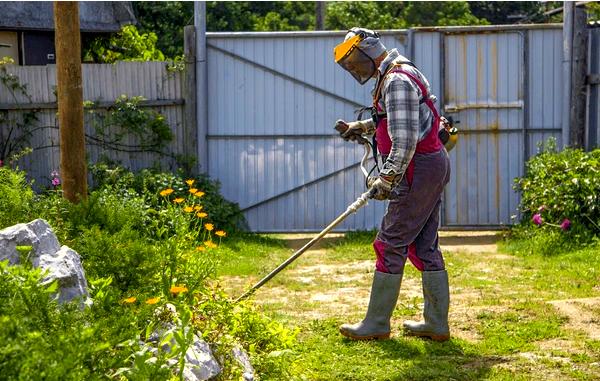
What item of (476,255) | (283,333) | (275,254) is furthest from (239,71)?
(283,333)

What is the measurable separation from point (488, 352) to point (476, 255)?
440 cm

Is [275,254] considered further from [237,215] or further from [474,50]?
[474,50]

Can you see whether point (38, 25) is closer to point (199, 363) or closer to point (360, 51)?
point (360, 51)

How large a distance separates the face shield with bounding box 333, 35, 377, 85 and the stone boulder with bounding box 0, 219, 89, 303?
7.22ft

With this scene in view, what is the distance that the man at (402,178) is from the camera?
592 centimetres

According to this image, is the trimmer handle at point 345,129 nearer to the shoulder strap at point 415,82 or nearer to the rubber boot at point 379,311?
the shoulder strap at point 415,82

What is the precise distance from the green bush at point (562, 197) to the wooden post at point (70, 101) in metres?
5.02

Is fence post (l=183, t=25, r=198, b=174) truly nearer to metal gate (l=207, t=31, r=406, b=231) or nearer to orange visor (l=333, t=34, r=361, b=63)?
metal gate (l=207, t=31, r=406, b=231)

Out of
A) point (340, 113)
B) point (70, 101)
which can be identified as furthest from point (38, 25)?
point (70, 101)

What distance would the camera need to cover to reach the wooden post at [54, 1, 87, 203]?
23.5ft

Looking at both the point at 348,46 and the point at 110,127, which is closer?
the point at 348,46

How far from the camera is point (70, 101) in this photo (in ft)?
23.6

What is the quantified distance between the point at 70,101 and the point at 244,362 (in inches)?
116

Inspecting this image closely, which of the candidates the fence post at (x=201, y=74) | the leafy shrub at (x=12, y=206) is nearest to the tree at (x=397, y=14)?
the fence post at (x=201, y=74)
